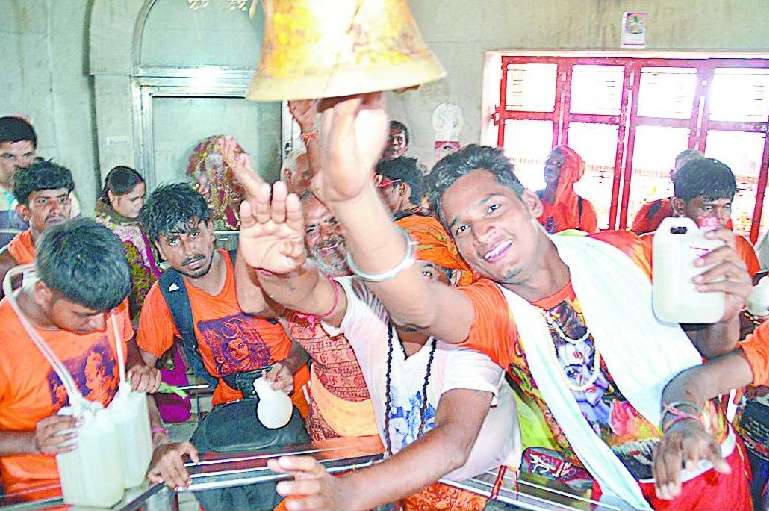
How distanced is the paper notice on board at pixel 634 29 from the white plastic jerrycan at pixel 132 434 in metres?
4.83

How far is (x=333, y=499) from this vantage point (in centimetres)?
138

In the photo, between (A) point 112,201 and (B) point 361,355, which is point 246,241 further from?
(A) point 112,201

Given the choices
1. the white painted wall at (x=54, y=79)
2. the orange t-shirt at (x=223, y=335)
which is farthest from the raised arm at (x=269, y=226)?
the white painted wall at (x=54, y=79)

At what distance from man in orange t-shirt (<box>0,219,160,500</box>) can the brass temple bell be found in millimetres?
1289

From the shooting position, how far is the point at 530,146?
6211 millimetres

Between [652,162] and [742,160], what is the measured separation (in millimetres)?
676

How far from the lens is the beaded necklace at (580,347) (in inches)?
69.6

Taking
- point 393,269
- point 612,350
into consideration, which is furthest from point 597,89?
point 393,269

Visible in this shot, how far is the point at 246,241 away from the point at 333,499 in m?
0.55

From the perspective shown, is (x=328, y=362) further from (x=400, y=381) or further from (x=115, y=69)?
(x=115, y=69)

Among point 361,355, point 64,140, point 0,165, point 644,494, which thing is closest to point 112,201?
point 0,165

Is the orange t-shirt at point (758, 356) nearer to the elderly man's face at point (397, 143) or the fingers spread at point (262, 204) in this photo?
the fingers spread at point (262, 204)

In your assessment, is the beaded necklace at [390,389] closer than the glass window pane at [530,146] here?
Yes

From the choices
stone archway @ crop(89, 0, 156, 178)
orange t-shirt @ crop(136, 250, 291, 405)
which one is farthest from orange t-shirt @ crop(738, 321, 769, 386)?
stone archway @ crop(89, 0, 156, 178)
